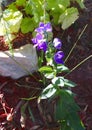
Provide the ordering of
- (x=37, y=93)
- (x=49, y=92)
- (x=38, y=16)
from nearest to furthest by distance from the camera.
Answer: (x=49, y=92) → (x=37, y=93) → (x=38, y=16)

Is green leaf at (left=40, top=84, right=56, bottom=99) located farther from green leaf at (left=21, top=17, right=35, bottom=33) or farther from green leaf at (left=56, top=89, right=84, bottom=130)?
green leaf at (left=21, top=17, right=35, bottom=33)

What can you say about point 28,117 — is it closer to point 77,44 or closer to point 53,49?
point 53,49

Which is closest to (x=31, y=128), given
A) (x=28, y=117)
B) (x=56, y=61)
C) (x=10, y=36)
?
(x=28, y=117)

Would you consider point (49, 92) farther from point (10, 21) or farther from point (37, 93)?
point (10, 21)

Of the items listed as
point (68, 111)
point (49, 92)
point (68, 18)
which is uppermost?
point (68, 18)

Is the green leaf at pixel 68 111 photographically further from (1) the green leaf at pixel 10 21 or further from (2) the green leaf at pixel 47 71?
(1) the green leaf at pixel 10 21

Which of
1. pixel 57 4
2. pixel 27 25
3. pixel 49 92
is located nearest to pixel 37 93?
pixel 49 92

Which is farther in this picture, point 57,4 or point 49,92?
point 57,4
